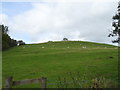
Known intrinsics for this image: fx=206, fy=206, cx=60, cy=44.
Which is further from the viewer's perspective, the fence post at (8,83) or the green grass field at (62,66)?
the green grass field at (62,66)

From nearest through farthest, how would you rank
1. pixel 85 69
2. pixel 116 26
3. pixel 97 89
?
pixel 97 89, pixel 116 26, pixel 85 69

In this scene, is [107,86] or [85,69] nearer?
[107,86]

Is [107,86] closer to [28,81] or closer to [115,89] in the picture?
[115,89]

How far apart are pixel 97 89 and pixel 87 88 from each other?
24.1 inches

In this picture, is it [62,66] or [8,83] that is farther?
[62,66]

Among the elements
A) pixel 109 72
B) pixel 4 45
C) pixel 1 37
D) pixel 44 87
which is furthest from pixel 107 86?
pixel 4 45

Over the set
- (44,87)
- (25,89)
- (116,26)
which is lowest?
(25,89)

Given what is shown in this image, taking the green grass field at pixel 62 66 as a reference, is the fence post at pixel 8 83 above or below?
above

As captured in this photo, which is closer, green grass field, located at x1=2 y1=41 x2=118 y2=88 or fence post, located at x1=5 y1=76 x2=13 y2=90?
fence post, located at x1=5 y1=76 x2=13 y2=90

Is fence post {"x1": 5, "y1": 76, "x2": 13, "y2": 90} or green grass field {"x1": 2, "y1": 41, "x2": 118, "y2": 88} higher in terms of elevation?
fence post {"x1": 5, "y1": 76, "x2": 13, "y2": 90}

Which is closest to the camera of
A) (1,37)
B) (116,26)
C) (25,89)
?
(25,89)

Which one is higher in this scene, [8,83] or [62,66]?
[8,83]

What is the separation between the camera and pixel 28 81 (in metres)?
10.9

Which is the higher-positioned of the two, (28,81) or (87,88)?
(28,81)
